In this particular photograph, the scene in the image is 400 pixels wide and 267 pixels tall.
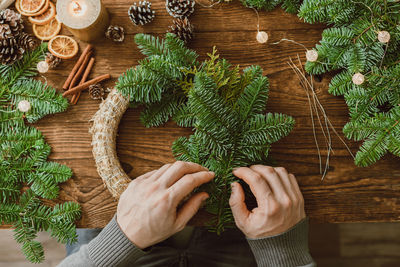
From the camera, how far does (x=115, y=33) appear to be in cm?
106

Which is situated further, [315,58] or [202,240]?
[202,240]

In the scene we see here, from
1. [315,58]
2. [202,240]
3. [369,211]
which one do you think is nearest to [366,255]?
[369,211]

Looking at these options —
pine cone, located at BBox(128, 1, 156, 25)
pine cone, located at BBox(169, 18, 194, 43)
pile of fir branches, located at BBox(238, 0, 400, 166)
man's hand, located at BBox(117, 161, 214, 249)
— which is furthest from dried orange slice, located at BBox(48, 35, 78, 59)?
pile of fir branches, located at BBox(238, 0, 400, 166)

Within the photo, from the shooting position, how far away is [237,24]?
1.08 m

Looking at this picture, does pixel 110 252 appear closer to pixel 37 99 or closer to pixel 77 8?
pixel 37 99

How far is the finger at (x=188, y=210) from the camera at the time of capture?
89 cm

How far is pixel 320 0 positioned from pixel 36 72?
96cm

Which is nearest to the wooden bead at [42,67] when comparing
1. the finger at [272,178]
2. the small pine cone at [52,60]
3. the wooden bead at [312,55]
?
the small pine cone at [52,60]

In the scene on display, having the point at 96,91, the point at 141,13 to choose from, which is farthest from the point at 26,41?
the point at 141,13

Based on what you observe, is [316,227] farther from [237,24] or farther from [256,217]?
[237,24]

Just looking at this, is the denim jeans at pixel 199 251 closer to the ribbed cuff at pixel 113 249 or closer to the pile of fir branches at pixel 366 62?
the ribbed cuff at pixel 113 249

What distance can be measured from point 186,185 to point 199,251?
20.0 inches

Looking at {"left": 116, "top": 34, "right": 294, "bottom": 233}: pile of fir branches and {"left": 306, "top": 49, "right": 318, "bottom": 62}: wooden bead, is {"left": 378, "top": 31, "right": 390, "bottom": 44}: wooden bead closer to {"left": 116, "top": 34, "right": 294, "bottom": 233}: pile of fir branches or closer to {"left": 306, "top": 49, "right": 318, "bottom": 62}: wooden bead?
{"left": 306, "top": 49, "right": 318, "bottom": 62}: wooden bead

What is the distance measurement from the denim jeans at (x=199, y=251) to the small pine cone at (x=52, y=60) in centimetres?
66
